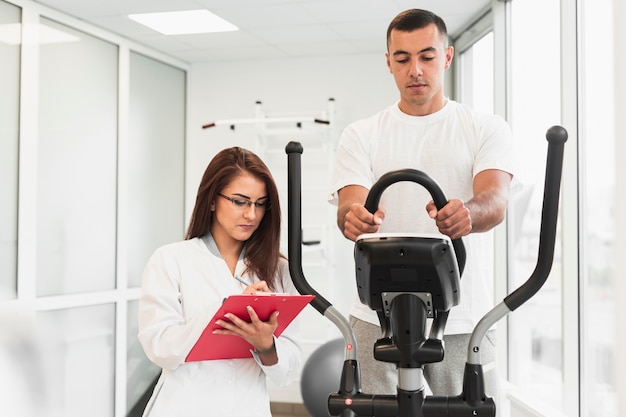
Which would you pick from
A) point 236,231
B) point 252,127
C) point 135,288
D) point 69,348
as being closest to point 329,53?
point 252,127

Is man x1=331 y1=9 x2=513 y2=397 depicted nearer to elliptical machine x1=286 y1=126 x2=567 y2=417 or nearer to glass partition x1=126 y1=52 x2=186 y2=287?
elliptical machine x1=286 y1=126 x2=567 y2=417

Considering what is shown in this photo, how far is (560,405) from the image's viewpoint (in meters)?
2.99

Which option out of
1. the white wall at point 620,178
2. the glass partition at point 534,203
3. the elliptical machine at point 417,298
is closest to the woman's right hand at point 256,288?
the elliptical machine at point 417,298

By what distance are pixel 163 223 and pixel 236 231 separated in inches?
134

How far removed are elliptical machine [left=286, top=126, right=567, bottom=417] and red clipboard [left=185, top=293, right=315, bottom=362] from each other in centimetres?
24

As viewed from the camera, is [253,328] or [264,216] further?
[264,216]

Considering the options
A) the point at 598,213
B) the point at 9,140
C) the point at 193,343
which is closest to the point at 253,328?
the point at 193,343

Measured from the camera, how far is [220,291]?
186cm

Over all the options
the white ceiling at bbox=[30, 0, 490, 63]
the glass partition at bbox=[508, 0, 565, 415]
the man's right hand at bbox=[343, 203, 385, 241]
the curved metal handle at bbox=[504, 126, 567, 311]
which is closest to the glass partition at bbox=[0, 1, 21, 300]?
the white ceiling at bbox=[30, 0, 490, 63]

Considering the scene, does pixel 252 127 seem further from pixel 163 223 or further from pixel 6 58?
pixel 6 58

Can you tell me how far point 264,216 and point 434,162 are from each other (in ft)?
1.71

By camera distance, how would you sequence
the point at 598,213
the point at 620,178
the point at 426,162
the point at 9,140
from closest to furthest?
1. the point at 426,162
2. the point at 620,178
3. the point at 598,213
4. the point at 9,140

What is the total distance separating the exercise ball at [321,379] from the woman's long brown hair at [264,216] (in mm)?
2149

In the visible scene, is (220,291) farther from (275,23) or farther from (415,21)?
(275,23)
